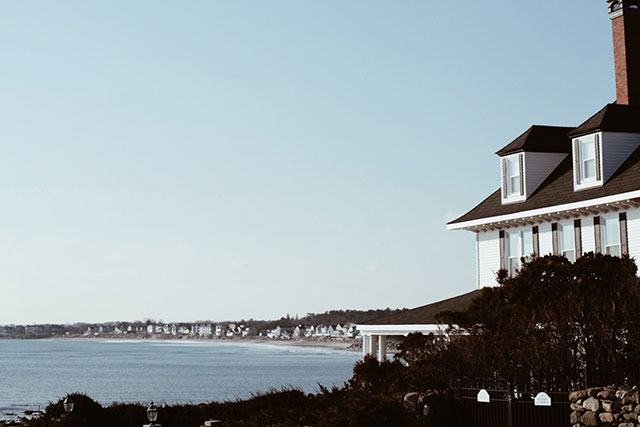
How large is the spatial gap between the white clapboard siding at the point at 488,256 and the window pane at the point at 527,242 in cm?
144

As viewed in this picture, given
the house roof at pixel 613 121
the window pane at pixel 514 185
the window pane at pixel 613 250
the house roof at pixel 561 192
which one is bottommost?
the window pane at pixel 613 250

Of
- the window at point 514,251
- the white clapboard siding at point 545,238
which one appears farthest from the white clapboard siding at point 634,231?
the window at point 514,251

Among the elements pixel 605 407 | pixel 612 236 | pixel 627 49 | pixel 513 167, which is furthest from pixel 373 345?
pixel 605 407

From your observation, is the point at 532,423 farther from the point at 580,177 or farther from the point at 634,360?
the point at 580,177

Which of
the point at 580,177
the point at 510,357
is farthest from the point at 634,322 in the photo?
the point at 580,177

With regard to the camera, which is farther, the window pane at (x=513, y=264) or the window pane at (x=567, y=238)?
the window pane at (x=513, y=264)

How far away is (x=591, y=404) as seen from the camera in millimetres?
23188

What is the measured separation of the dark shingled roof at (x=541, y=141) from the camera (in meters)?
38.2

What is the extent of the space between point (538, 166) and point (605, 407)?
16.5 m

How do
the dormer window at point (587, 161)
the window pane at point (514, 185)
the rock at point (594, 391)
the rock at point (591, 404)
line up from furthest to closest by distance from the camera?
the window pane at point (514, 185) < the dormer window at point (587, 161) < the rock at point (594, 391) < the rock at point (591, 404)

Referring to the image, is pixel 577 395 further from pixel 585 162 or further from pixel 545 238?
pixel 585 162

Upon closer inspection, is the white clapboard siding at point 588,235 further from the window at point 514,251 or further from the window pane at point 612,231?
the window at point 514,251

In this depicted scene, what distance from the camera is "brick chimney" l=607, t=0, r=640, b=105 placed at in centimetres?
3822

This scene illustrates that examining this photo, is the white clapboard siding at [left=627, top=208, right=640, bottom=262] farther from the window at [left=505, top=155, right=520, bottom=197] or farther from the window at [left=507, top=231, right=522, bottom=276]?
the window at [left=505, top=155, right=520, bottom=197]
